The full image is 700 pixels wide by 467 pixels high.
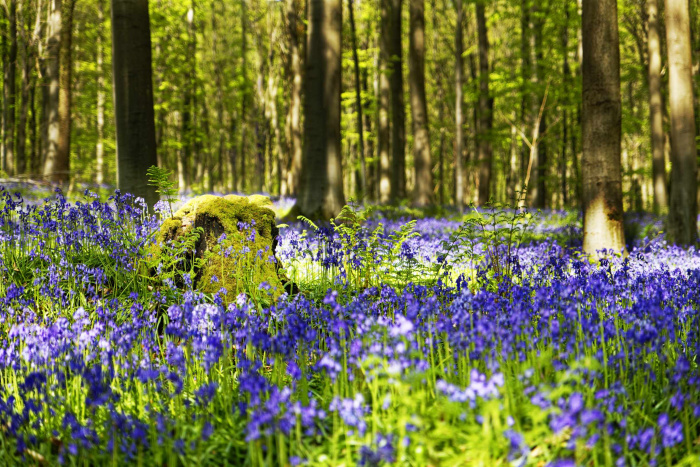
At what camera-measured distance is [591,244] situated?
7250 millimetres

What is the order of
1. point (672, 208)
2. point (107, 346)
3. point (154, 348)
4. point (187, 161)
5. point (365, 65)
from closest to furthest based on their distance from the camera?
1. point (107, 346)
2. point (154, 348)
3. point (672, 208)
4. point (365, 65)
5. point (187, 161)

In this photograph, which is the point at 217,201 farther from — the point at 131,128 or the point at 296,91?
the point at 296,91

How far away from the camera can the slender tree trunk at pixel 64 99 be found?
54.4 feet

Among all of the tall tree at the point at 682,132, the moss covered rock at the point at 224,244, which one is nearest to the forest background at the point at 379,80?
the tall tree at the point at 682,132

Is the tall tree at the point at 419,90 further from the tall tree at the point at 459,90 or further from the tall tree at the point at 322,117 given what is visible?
the tall tree at the point at 322,117

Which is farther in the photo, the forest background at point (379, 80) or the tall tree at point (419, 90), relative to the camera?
the tall tree at point (419, 90)

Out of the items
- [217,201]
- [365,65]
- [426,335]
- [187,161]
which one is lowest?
[426,335]

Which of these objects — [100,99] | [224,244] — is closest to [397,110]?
[224,244]

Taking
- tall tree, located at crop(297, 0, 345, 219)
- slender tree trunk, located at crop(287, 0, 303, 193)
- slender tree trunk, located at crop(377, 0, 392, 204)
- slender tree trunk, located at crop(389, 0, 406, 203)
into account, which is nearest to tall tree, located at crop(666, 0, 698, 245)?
tall tree, located at crop(297, 0, 345, 219)

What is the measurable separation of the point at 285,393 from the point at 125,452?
85 cm

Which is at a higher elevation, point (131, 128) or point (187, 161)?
point (187, 161)

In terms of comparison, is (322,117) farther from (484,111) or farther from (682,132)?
(484,111)

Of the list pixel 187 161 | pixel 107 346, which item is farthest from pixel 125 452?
pixel 187 161

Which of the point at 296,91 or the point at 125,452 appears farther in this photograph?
the point at 296,91
